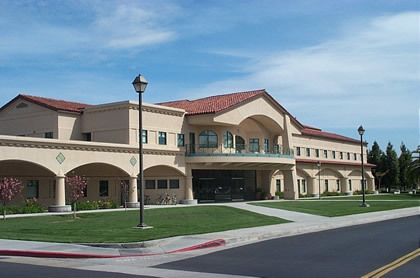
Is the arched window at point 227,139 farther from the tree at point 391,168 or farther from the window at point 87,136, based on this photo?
the tree at point 391,168

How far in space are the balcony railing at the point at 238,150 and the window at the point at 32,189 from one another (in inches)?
512

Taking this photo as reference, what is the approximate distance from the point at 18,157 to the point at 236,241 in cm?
1923

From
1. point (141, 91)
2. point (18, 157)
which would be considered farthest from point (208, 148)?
point (141, 91)

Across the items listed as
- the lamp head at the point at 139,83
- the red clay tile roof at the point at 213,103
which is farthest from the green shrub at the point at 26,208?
the red clay tile roof at the point at 213,103

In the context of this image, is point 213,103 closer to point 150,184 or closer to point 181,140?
point 181,140

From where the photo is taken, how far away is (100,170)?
41.7 m

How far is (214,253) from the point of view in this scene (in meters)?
15.3

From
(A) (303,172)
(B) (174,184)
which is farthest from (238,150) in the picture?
(A) (303,172)

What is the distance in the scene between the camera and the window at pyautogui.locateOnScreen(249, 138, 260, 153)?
2042 inches

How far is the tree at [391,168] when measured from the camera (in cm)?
8788

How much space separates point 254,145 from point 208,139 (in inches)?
283

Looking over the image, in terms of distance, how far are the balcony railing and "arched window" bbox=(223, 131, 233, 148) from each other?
338mm

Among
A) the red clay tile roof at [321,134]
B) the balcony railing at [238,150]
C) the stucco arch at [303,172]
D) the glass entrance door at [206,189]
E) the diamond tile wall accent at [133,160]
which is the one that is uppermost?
the red clay tile roof at [321,134]

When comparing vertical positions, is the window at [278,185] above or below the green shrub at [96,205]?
above
